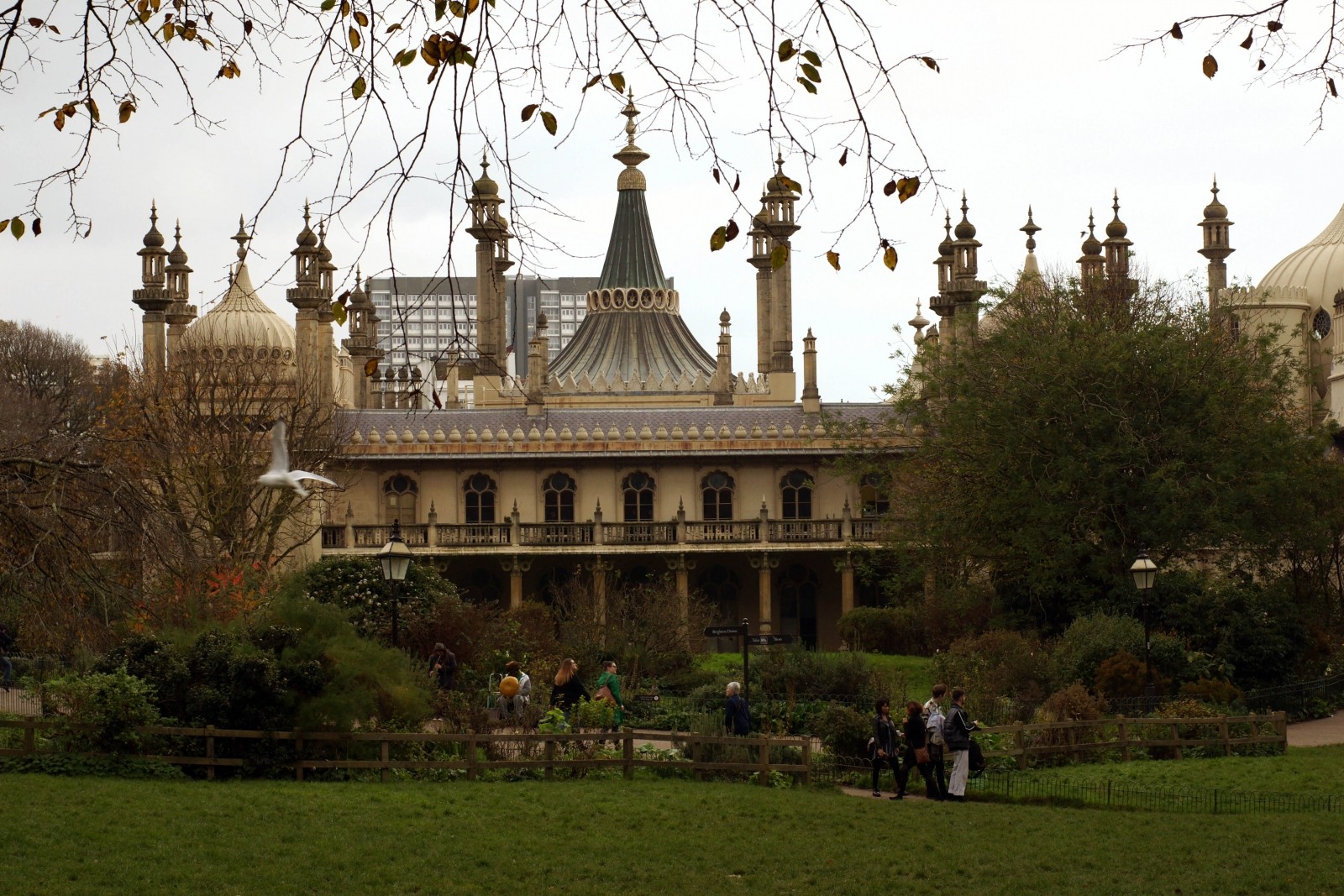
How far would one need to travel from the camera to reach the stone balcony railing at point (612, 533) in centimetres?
4912

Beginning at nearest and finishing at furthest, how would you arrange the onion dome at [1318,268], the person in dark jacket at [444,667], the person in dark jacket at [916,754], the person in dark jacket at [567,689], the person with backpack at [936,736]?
the person in dark jacket at [916,754], the person with backpack at [936,736], the person in dark jacket at [567,689], the person in dark jacket at [444,667], the onion dome at [1318,268]

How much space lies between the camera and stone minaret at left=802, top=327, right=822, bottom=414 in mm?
52844

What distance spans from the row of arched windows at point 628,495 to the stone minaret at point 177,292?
6796 mm

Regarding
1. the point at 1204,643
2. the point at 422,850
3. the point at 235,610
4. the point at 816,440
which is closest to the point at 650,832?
the point at 422,850

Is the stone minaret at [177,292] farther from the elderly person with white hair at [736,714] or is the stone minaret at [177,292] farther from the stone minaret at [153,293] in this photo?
the elderly person with white hair at [736,714]

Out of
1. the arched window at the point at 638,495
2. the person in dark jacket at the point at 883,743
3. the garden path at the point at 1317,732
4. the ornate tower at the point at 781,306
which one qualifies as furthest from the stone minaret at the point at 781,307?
the person in dark jacket at the point at 883,743

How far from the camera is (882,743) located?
71.5ft

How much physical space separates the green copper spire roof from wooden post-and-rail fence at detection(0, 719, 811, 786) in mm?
46187

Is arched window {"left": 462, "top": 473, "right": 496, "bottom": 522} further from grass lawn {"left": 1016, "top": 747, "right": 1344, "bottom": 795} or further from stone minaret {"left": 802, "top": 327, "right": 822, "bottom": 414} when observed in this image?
grass lawn {"left": 1016, "top": 747, "right": 1344, "bottom": 795}

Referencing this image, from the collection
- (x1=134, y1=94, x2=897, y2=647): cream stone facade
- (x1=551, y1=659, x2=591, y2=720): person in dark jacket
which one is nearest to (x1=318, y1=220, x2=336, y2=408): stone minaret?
(x1=134, y1=94, x2=897, y2=647): cream stone facade

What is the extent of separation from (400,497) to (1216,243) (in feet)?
76.7

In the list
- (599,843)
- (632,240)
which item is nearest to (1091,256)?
(632,240)

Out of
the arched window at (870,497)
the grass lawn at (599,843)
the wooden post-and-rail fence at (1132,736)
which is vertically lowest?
the grass lawn at (599,843)

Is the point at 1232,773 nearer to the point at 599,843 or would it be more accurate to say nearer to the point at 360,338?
the point at 599,843
